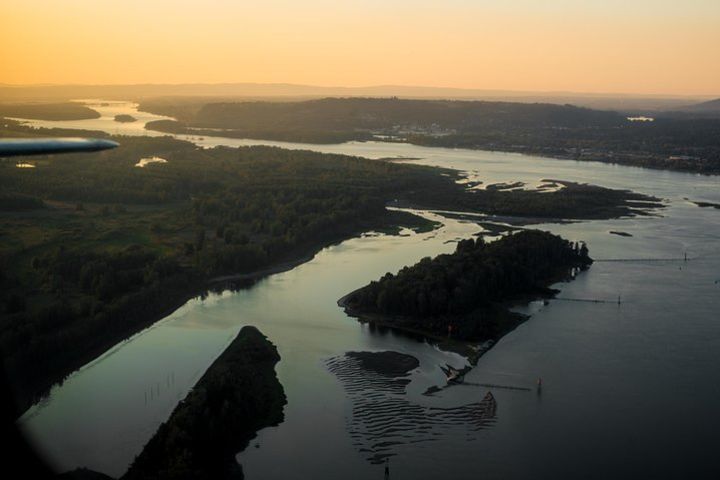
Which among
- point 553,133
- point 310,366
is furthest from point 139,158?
point 553,133

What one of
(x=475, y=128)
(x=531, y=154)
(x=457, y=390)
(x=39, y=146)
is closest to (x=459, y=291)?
(x=457, y=390)

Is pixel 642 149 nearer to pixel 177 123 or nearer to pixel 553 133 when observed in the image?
pixel 553 133

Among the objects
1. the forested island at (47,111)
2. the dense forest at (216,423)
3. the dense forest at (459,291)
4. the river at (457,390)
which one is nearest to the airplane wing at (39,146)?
the dense forest at (216,423)

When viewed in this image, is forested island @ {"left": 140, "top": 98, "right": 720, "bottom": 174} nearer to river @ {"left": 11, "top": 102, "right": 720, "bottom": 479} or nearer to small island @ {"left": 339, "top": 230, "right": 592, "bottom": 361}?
small island @ {"left": 339, "top": 230, "right": 592, "bottom": 361}

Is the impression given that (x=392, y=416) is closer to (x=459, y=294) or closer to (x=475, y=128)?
(x=459, y=294)

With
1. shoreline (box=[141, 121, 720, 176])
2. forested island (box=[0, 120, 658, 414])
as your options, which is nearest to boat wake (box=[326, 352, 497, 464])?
forested island (box=[0, 120, 658, 414])

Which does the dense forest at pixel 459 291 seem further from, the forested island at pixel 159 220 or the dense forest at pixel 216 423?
the forested island at pixel 159 220
